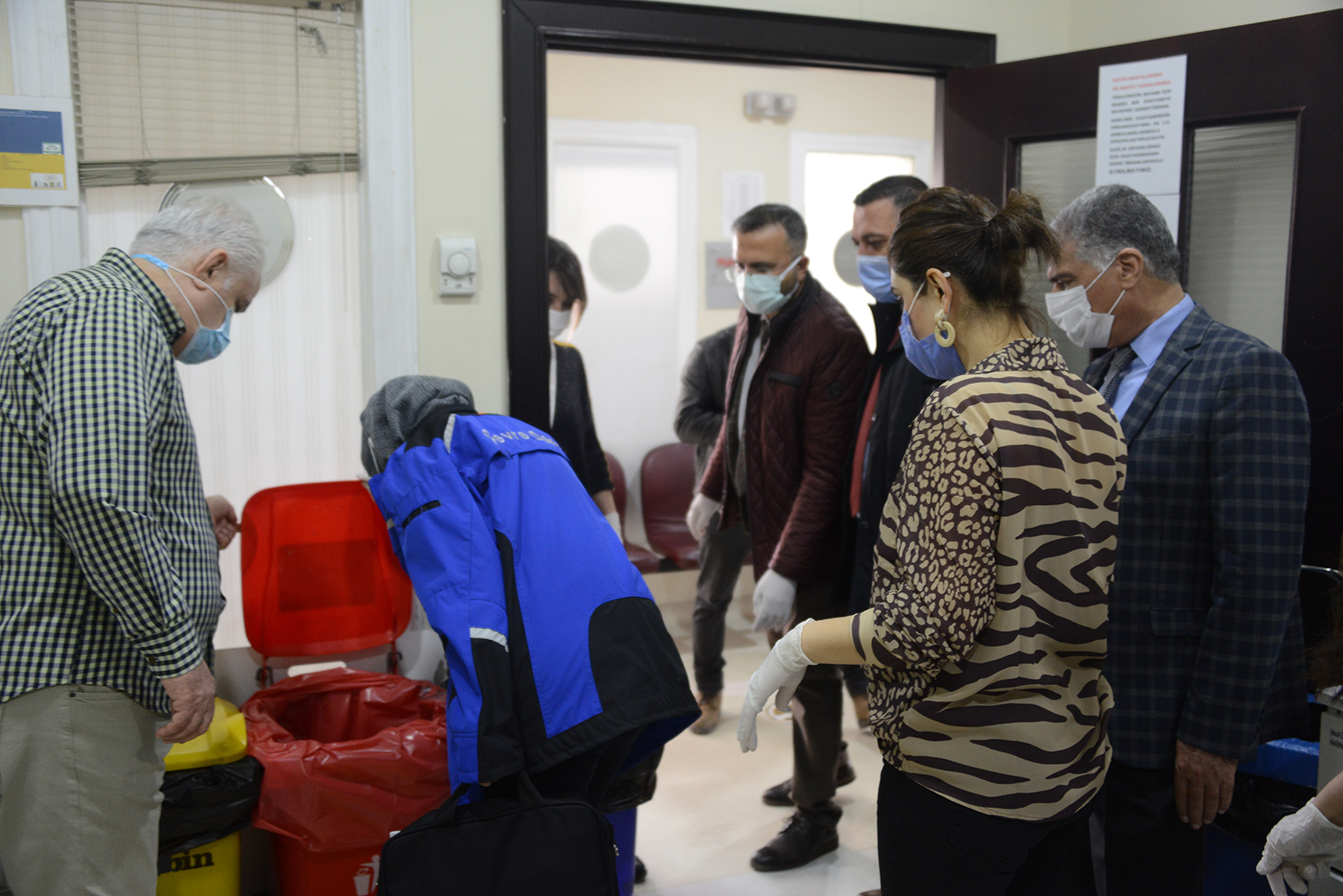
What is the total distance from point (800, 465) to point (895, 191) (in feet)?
2.27

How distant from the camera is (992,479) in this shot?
44.4 inches

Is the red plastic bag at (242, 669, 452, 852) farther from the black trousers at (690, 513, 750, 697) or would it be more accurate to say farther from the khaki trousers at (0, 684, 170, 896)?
the black trousers at (690, 513, 750, 697)

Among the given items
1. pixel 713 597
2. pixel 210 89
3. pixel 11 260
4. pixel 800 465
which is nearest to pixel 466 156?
pixel 210 89

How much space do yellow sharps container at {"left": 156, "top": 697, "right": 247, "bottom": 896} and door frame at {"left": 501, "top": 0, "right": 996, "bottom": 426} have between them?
0.92m

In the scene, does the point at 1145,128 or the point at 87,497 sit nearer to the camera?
the point at 87,497

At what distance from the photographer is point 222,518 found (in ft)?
7.06

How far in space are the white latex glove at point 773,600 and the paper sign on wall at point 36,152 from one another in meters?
1.75

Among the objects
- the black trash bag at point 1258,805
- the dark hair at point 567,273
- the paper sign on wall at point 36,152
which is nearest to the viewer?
the black trash bag at point 1258,805

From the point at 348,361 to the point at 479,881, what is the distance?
4.49 feet

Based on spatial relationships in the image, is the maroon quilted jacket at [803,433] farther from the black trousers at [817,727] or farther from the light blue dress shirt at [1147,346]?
the light blue dress shirt at [1147,346]

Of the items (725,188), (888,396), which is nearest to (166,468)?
(888,396)

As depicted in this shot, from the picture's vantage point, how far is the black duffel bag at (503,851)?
1.48 m

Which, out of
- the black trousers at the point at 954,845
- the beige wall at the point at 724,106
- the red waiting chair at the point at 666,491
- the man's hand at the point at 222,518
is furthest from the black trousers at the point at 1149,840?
the beige wall at the point at 724,106

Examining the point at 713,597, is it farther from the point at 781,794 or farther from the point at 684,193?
the point at 684,193
